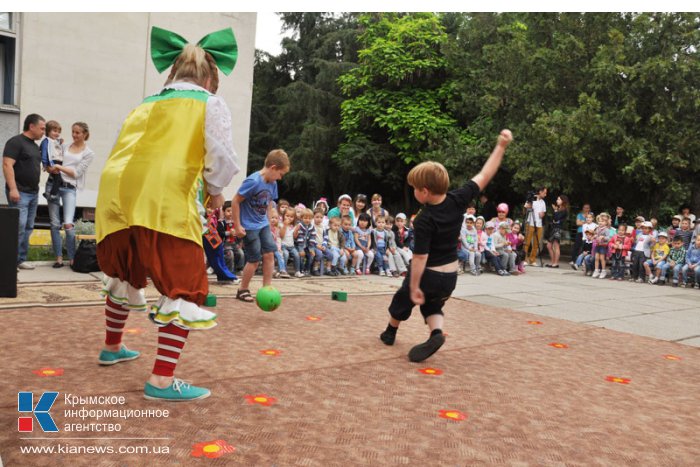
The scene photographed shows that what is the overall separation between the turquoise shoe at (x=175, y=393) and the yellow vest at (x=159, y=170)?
78 centimetres

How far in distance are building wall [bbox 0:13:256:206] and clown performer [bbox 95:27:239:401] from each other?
482 inches

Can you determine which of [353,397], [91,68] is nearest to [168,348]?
[353,397]

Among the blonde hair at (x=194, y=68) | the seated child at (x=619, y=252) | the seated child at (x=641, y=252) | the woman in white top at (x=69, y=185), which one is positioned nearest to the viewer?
Result: the blonde hair at (x=194, y=68)

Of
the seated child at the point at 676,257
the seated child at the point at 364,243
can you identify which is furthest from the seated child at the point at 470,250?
the seated child at the point at 676,257

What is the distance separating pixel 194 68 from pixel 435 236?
7.00 feet

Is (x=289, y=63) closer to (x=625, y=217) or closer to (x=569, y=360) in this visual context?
(x=625, y=217)

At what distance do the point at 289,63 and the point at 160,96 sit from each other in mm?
31515

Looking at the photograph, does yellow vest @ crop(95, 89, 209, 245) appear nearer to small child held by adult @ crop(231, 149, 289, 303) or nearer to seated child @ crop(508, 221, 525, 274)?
small child held by adult @ crop(231, 149, 289, 303)

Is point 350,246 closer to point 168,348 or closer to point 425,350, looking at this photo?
point 425,350

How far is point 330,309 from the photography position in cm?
655

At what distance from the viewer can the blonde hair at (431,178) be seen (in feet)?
14.7

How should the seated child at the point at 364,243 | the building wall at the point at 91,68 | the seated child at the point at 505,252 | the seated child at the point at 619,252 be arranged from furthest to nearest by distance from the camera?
the building wall at the point at 91,68
the seated child at the point at 619,252
the seated child at the point at 505,252
the seated child at the point at 364,243

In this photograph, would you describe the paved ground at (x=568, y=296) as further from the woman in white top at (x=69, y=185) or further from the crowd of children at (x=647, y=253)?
the crowd of children at (x=647, y=253)

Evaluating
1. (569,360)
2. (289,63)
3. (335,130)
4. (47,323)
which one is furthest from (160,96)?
(289,63)
